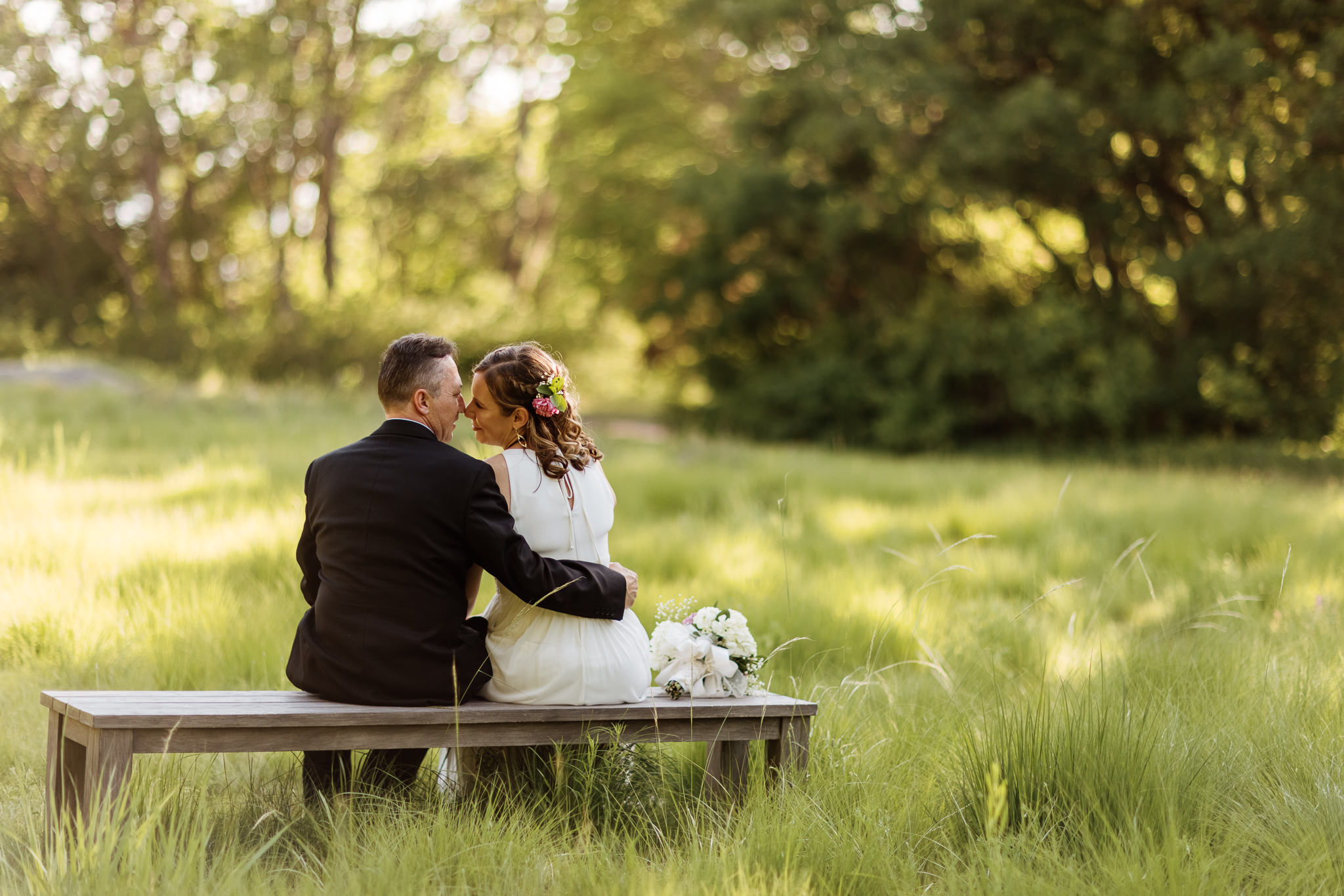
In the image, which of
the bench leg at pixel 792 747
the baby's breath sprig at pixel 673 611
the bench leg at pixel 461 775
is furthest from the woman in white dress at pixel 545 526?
the baby's breath sprig at pixel 673 611

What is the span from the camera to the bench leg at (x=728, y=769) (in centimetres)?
366

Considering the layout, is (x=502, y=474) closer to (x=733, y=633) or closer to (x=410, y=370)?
(x=410, y=370)

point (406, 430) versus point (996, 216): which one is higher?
point (996, 216)

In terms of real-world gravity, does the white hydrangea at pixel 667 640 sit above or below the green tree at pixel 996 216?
below

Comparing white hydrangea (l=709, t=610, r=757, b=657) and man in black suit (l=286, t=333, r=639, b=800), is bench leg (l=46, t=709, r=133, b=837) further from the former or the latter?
white hydrangea (l=709, t=610, r=757, b=657)

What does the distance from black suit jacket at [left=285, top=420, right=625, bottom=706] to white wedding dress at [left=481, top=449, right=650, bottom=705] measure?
0.15 m

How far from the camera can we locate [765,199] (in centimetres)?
2356

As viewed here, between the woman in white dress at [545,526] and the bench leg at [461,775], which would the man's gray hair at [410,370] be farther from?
the bench leg at [461,775]

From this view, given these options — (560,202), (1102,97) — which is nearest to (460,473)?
(1102,97)

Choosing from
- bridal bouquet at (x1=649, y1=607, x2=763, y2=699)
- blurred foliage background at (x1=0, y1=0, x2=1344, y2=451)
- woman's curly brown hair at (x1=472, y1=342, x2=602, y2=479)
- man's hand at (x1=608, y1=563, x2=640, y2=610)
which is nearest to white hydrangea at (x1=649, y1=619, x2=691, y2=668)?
bridal bouquet at (x1=649, y1=607, x2=763, y2=699)

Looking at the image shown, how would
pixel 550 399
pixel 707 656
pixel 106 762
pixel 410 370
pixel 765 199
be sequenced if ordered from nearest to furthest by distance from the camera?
pixel 106 762, pixel 410 370, pixel 550 399, pixel 707 656, pixel 765 199

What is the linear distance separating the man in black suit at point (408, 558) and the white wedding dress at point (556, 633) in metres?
0.11

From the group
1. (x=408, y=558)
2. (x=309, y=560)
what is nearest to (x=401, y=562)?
(x=408, y=558)

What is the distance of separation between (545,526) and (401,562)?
478 mm
